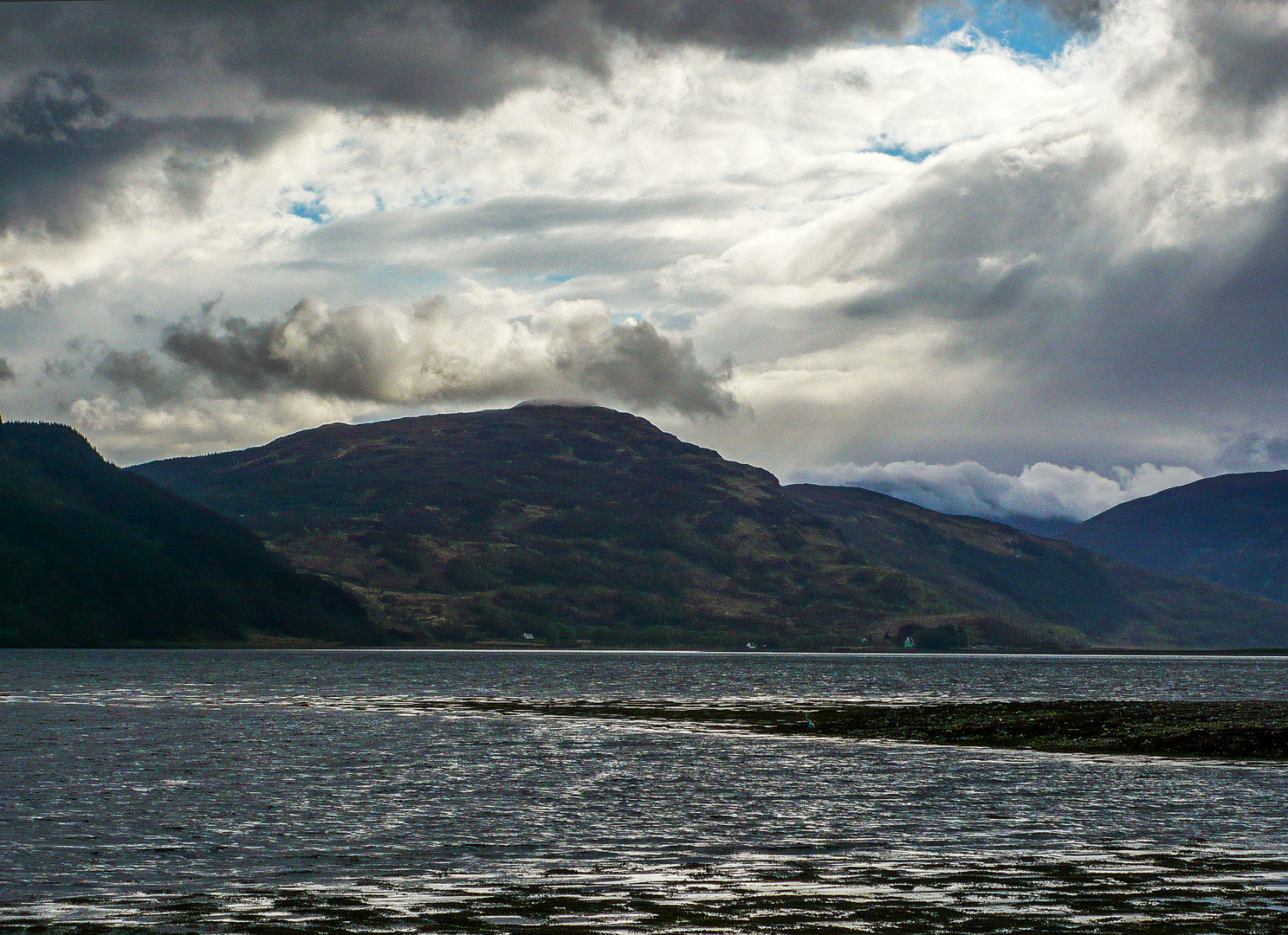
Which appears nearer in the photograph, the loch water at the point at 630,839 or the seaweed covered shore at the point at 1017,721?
the loch water at the point at 630,839

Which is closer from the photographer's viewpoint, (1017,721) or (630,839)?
(630,839)

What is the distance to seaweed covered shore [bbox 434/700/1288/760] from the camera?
93938mm

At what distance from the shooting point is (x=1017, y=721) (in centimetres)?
11781

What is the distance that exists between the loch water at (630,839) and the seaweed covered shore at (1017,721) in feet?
25.2

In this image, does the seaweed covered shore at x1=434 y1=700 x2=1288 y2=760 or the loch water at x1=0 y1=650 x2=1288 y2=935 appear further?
the seaweed covered shore at x1=434 y1=700 x2=1288 y2=760

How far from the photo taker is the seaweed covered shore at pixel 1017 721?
93938 mm

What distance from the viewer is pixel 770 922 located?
3419cm

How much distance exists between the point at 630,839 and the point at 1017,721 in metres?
73.8

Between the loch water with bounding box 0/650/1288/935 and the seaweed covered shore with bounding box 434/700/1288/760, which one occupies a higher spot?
the loch water with bounding box 0/650/1288/935

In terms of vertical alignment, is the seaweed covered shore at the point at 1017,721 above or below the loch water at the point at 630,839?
below

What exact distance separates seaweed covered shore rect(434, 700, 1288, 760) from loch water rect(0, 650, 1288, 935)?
25.2ft

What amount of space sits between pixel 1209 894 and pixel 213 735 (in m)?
92.3

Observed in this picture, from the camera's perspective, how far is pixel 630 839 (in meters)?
52.9

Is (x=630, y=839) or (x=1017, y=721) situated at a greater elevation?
(x=630, y=839)
